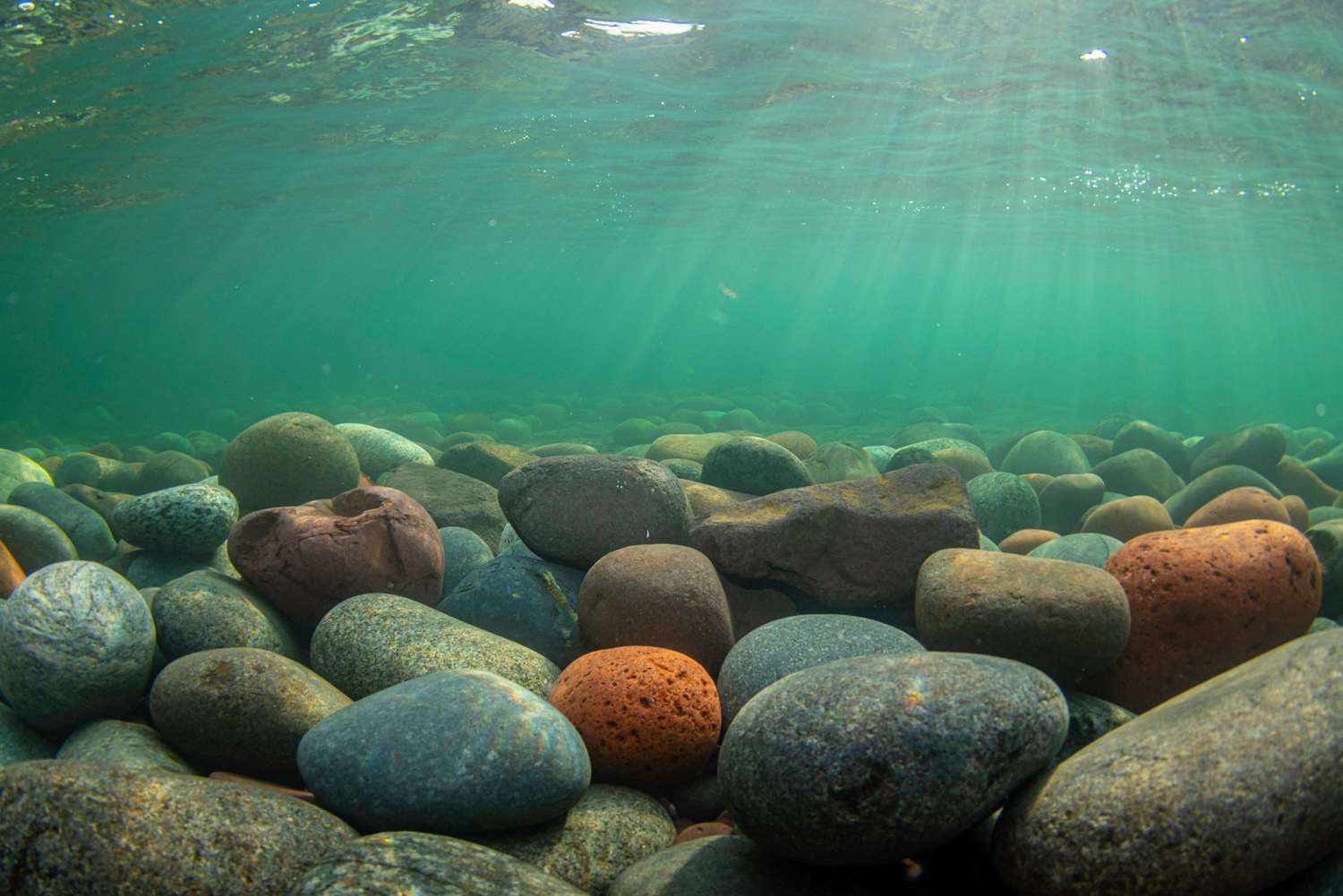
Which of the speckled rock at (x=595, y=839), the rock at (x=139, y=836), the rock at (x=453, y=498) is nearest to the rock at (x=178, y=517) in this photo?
the rock at (x=453, y=498)

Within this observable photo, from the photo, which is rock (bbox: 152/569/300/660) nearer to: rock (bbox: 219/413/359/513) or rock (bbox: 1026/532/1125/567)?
rock (bbox: 219/413/359/513)

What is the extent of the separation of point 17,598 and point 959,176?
31751mm

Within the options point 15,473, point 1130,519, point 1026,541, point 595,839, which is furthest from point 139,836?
point 15,473

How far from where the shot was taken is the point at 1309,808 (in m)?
2.20

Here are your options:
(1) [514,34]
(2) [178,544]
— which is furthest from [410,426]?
(2) [178,544]

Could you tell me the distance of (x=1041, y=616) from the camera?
3.58m

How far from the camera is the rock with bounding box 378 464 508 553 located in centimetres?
709

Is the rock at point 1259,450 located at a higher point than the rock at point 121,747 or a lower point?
lower

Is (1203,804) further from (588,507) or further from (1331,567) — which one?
(1331,567)

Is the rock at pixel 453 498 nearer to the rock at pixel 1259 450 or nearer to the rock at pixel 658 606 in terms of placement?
the rock at pixel 658 606

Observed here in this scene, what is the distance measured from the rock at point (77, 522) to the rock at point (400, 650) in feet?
14.3

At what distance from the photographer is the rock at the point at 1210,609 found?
386 centimetres

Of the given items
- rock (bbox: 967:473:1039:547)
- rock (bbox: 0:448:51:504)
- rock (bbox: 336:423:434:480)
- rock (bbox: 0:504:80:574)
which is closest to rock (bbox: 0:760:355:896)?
rock (bbox: 0:504:80:574)

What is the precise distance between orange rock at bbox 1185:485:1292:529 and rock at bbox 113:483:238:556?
7731 mm
